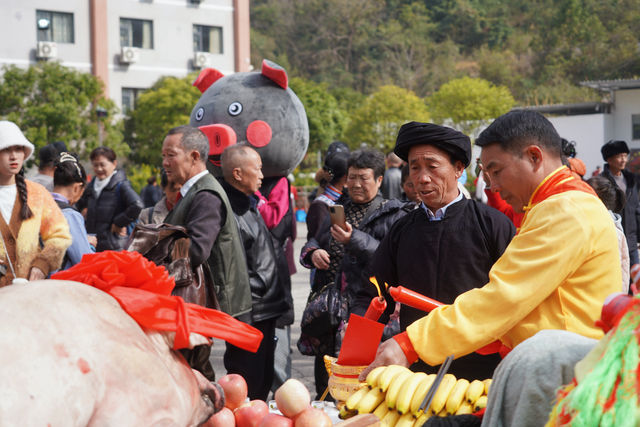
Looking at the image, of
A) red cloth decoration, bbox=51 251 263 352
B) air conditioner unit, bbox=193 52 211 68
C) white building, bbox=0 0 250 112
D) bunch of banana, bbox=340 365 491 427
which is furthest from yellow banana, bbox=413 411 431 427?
air conditioner unit, bbox=193 52 211 68

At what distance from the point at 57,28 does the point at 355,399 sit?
35.2 meters

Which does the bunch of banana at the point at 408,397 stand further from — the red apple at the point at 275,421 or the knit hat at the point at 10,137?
the knit hat at the point at 10,137

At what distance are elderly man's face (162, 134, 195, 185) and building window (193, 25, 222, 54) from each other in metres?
35.4

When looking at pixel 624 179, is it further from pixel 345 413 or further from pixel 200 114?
pixel 345 413

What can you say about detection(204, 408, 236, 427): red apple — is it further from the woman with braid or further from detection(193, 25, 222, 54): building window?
detection(193, 25, 222, 54): building window

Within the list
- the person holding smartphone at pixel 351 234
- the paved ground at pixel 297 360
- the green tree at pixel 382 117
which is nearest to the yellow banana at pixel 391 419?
the person holding smartphone at pixel 351 234

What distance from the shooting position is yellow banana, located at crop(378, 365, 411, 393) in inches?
94.1

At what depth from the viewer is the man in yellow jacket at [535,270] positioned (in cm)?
225

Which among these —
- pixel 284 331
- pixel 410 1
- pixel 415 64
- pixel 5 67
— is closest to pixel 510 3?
pixel 410 1

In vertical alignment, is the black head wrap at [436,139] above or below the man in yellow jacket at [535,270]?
above

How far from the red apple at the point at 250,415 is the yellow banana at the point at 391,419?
1.75ft

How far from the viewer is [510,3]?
269 ft

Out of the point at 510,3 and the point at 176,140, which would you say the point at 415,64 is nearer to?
the point at 510,3

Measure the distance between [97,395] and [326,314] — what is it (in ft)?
10.1
